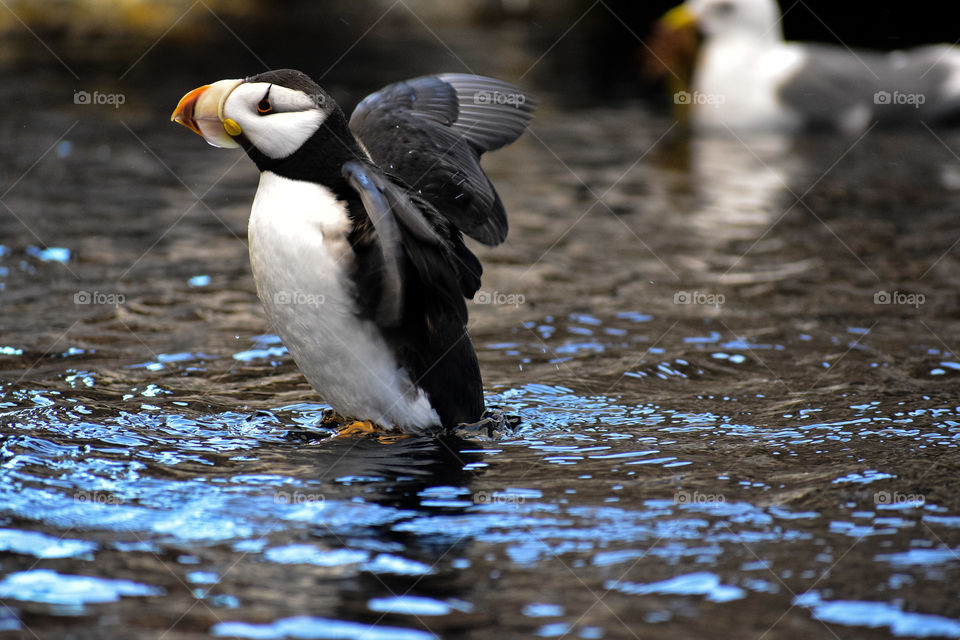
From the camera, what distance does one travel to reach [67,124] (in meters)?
10.2

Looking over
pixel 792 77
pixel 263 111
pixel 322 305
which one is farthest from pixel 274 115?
pixel 792 77

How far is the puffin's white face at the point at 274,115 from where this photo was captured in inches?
156

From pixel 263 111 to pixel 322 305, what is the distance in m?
0.70

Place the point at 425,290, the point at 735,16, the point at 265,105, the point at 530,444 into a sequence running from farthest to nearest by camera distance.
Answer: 1. the point at 735,16
2. the point at 530,444
3. the point at 425,290
4. the point at 265,105

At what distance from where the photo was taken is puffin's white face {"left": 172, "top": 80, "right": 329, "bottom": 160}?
3973 millimetres

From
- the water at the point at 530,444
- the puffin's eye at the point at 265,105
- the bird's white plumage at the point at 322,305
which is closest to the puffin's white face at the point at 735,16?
the water at the point at 530,444

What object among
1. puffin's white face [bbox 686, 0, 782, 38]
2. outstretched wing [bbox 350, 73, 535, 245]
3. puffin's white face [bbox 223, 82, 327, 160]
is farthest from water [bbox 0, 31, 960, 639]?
puffin's white face [bbox 686, 0, 782, 38]

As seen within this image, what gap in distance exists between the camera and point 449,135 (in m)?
4.87

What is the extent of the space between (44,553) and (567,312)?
3436 millimetres

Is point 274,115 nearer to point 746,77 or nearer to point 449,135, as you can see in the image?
point 449,135

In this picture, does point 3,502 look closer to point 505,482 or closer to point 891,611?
point 505,482

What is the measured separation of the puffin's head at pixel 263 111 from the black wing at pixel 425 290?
0.82 feet

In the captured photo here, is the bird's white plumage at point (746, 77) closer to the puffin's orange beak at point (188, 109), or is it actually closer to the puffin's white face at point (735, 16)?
the puffin's white face at point (735, 16)

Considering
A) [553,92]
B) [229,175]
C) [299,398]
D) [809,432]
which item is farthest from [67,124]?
[809,432]
